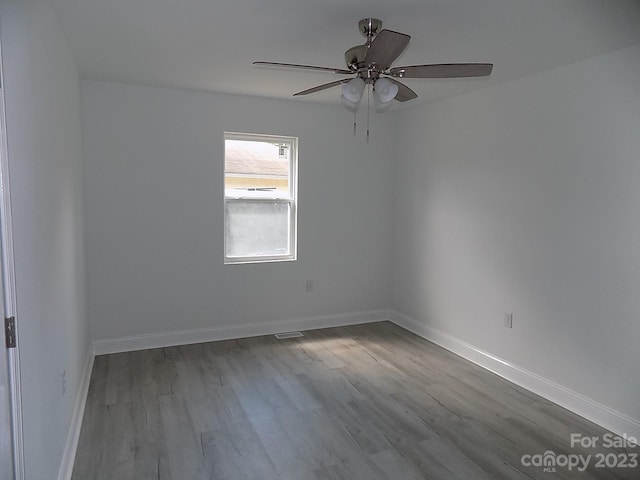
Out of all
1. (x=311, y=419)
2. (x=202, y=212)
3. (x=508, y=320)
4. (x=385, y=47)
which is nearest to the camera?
(x=385, y=47)

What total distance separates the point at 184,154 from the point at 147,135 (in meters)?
0.36

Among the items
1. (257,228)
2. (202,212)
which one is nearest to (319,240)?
(257,228)

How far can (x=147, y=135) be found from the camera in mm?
3926

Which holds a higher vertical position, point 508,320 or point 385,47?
point 385,47

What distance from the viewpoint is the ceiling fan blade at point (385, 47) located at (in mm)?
1897

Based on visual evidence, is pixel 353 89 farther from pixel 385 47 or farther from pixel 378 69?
pixel 385 47

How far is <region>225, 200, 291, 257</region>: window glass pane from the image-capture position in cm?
445

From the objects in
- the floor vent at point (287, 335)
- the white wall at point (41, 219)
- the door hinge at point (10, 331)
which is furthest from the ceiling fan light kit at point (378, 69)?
the floor vent at point (287, 335)

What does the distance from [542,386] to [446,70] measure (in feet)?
8.12

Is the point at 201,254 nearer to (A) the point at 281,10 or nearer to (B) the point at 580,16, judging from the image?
(A) the point at 281,10

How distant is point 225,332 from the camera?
172 inches

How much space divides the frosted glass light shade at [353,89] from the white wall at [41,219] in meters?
1.44

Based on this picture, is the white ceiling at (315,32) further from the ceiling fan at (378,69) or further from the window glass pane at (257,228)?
the window glass pane at (257,228)

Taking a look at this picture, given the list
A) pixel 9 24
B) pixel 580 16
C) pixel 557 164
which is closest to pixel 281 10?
pixel 9 24
